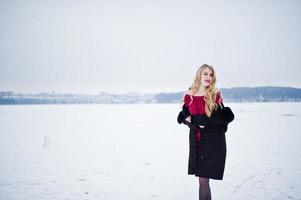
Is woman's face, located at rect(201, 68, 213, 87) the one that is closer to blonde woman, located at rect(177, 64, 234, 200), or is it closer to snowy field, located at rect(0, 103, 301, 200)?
blonde woman, located at rect(177, 64, 234, 200)

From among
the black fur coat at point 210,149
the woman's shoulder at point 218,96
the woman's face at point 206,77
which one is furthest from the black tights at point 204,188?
the woman's face at point 206,77

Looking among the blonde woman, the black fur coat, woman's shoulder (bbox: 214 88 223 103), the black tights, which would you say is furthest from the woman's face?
the black tights

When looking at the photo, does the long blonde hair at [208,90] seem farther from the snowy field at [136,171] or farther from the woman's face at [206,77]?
the snowy field at [136,171]

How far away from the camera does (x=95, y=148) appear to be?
10.1 m

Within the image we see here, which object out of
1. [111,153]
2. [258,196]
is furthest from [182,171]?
[111,153]

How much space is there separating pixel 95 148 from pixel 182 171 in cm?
424

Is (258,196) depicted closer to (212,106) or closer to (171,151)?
(212,106)

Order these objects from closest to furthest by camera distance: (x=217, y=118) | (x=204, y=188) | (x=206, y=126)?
(x=217, y=118)
(x=206, y=126)
(x=204, y=188)

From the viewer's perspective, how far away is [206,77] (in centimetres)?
353

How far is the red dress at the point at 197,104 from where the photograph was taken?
3533 millimetres

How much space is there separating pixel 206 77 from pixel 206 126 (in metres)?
0.57

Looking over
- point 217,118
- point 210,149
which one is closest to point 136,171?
point 210,149

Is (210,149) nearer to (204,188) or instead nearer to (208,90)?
(204,188)

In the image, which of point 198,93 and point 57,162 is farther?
point 57,162
